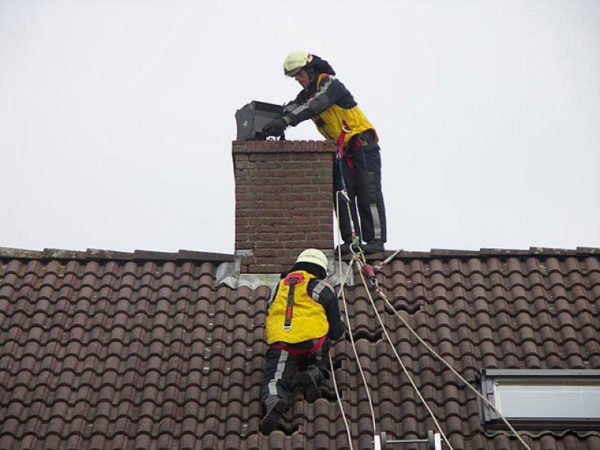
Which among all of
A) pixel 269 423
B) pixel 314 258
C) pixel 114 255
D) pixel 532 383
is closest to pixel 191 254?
pixel 114 255

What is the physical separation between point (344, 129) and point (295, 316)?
3.12 metres

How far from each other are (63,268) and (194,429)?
8.74 ft

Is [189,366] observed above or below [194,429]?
above

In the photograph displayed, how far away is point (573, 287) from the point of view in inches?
440

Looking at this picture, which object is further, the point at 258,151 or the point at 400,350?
the point at 258,151

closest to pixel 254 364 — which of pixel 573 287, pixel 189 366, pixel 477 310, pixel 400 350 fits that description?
pixel 189 366

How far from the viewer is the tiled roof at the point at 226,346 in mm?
9711

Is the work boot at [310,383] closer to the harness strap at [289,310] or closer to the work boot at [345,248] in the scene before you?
the harness strap at [289,310]

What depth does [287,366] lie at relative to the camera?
10.0m

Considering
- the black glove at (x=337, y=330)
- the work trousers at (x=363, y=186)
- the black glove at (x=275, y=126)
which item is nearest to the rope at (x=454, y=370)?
the black glove at (x=337, y=330)

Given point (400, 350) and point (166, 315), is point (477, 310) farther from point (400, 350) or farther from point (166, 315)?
point (166, 315)

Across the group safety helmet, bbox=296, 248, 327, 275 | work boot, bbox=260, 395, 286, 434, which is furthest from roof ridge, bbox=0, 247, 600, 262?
work boot, bbox=260, 395, 286, 434

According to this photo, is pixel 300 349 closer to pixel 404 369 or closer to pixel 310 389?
pixel 310 389

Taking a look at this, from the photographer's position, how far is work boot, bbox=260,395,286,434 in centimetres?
966
